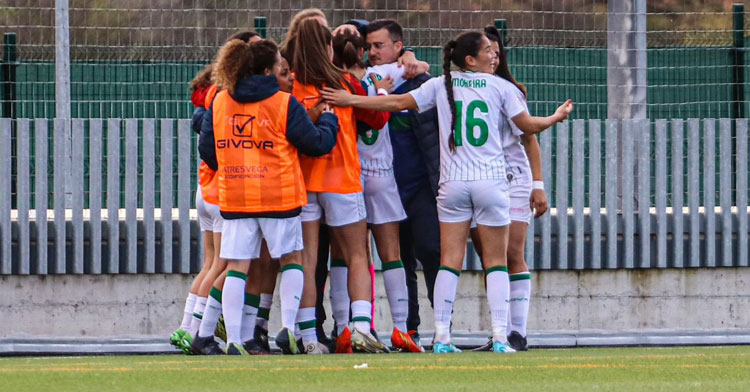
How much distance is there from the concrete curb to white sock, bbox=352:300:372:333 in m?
1.96

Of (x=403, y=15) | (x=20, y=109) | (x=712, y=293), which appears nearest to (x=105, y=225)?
(x=20, y=109)

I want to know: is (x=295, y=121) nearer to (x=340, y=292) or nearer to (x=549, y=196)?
(x=340, y=292)

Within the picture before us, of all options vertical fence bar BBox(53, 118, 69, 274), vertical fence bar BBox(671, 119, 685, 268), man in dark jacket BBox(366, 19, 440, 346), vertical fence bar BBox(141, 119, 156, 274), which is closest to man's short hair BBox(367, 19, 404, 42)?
man in dark jacket BBox(366, 19, 440, 346)

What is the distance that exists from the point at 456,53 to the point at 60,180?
3.86m

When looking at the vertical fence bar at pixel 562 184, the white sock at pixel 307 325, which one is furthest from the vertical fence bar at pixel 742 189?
the white sock at pixel 307 325

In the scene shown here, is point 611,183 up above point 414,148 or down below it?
below

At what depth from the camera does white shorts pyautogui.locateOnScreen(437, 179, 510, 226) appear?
7742mm

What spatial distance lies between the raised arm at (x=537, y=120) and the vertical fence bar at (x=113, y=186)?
12.6 ft

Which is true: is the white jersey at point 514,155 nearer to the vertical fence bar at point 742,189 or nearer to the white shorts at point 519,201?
the white shorts at point 519,201

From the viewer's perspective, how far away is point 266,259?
A: 26.6 feet

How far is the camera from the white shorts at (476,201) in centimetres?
774

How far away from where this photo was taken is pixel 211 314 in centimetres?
784

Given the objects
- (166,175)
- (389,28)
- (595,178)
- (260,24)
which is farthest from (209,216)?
(595,178)

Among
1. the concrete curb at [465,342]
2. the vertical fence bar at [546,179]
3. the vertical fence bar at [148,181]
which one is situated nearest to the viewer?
the concrete curb at [465,342]
